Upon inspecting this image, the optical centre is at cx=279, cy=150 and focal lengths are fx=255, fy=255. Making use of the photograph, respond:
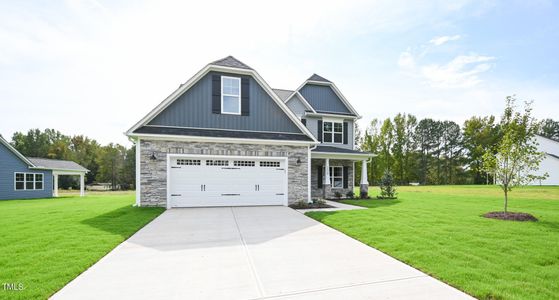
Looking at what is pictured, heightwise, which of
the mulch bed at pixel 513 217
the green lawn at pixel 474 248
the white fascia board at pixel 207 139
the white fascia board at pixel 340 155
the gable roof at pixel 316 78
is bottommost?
the mulch bed at pixel 513 217

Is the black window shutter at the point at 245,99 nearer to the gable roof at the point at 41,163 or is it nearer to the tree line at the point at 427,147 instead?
the gable roof at the point at 41,163

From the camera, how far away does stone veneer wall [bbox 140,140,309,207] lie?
10.7 m

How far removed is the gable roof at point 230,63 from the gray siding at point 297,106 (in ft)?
16.7

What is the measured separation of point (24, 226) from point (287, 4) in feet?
33.6

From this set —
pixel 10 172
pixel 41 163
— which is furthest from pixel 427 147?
pixel 10 172

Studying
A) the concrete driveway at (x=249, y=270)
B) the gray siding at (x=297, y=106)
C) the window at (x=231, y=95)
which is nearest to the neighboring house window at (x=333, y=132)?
the gray siding at (x=297, y=106)

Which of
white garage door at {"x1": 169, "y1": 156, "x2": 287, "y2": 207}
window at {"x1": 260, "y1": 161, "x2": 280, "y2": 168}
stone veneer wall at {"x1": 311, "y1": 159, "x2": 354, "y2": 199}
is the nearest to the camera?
white garage door at {"x1": 169, "y1": 156, "x2": 287, "y2": 207}

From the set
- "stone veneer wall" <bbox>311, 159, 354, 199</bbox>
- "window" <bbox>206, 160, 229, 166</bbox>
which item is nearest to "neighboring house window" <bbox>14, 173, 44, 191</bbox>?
"window" <bbox>206, 160, 229, 166</bbox>

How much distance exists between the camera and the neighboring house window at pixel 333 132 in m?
17.2

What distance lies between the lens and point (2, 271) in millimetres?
3957

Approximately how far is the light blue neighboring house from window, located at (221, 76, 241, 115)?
18295 millimetres

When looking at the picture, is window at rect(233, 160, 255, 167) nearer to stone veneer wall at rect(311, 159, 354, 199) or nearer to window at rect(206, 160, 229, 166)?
window at rect(206, 160, 229, 166)

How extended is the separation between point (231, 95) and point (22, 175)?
63.5ft

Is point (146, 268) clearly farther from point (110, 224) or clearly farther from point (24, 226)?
point (24, 226)
